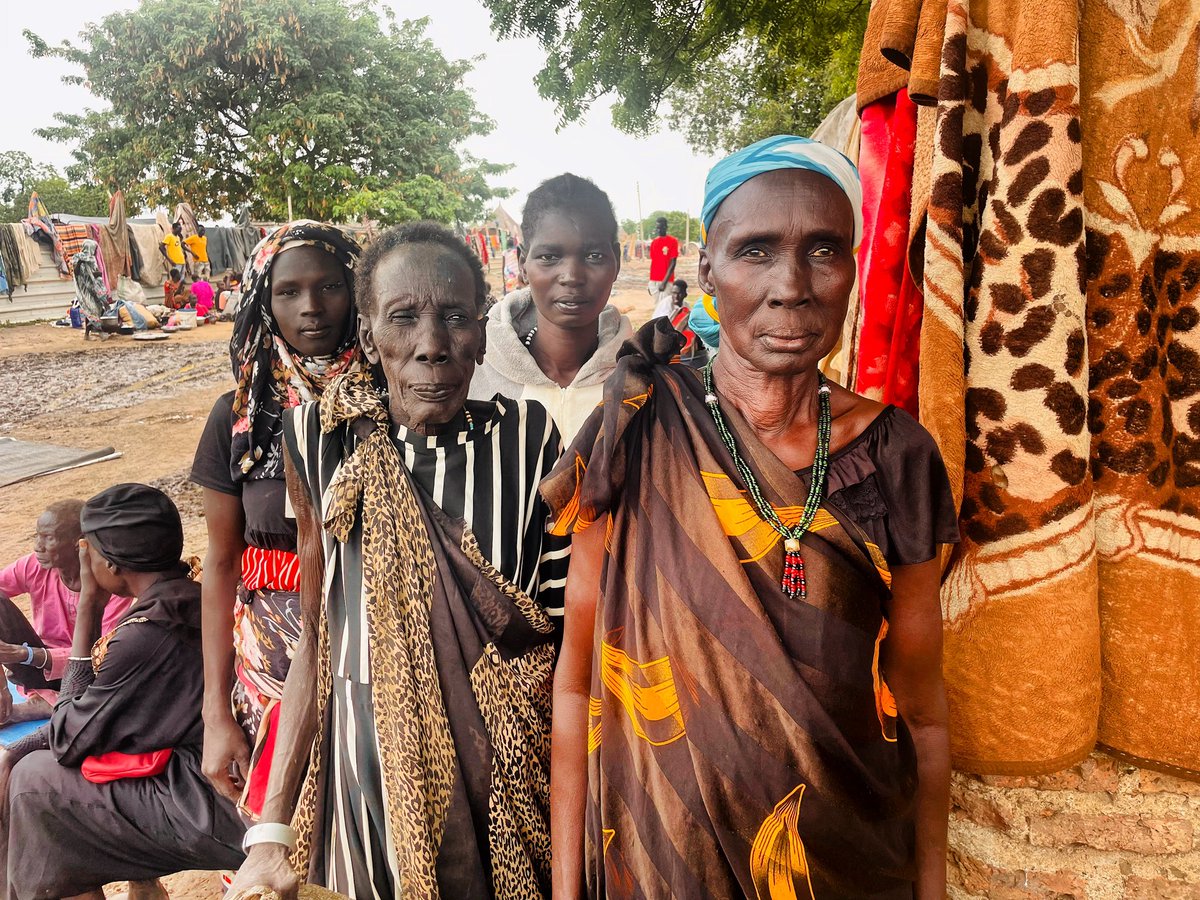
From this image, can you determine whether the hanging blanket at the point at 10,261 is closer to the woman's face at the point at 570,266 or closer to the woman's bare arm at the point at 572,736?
the woman's face at the point at 570,266

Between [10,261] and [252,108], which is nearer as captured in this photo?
[10,261]

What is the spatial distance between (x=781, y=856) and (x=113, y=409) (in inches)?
422

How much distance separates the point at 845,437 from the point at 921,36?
89 cm

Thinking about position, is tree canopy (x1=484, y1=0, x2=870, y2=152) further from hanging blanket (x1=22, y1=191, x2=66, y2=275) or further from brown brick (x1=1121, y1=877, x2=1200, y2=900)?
hanging blanket (x1=22, y1=191, x2=66, y2=275)

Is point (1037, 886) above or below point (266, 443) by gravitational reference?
below

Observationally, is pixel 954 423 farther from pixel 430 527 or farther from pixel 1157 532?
pixel 430 527

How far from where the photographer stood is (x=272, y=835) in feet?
4.86

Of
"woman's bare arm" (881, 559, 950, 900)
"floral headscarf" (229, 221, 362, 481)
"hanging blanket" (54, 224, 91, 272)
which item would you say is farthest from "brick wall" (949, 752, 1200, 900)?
"hanging blanket" (54, 224, 91, 272)

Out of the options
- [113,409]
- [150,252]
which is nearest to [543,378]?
[113,409]

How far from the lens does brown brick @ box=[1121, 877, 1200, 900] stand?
1563mm

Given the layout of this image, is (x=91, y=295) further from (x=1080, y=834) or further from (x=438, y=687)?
(x=1080, y=834)

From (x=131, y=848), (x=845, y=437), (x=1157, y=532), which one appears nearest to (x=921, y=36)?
(x=845, y=437)

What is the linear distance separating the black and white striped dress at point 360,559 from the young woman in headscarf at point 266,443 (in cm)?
35

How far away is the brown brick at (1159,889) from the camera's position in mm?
1563
